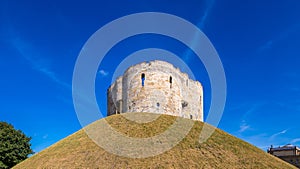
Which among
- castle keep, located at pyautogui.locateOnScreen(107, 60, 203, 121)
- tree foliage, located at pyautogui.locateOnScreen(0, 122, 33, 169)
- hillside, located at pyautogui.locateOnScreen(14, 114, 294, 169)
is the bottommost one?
hillside, located at pyautogui.locateOnScreen(14, 114, 294, 169)

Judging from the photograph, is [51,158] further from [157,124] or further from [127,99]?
[127,99]

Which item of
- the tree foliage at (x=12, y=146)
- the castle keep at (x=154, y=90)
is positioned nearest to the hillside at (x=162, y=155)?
the castle keep at (x=154, y=90)

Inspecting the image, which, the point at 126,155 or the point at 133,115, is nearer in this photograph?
the point at 126,155

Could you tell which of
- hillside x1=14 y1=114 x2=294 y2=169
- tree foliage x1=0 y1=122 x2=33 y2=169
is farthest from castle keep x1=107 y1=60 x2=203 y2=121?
tree foliage x1=0 y1=122 x2=33 y2=169

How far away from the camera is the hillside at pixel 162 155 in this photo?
22.6m

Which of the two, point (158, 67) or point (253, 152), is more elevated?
point (158, 67)

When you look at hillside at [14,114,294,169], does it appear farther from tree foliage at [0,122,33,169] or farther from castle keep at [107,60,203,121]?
tree foliage at [0,122,33,169]

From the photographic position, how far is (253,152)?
86.7 ft

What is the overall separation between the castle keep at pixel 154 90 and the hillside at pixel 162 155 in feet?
24.2

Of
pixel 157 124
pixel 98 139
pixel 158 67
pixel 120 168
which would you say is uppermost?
pixel 158 67

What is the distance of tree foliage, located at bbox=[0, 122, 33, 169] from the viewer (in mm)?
40031

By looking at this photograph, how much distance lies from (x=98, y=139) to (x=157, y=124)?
5.67 m

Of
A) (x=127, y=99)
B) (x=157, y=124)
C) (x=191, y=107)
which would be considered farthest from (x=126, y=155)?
(x=191, y=107)

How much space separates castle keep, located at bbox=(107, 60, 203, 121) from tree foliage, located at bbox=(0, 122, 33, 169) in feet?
43.2
